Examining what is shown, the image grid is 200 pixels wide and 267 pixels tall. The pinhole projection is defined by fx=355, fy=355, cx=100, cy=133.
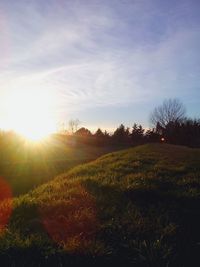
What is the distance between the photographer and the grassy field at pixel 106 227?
5480mm

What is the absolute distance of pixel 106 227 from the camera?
6867mm

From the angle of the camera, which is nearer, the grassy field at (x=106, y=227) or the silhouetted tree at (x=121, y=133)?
the grassy field at (x=106, y=227)

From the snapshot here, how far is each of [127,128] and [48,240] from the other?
3556 inches

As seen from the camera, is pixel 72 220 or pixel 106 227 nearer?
pixel 106 227

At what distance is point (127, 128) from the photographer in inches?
3777

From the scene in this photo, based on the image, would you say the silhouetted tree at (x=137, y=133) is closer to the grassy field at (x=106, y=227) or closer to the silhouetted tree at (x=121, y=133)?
the silhouetted tree at (x=121, y=133)

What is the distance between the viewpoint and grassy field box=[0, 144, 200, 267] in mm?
5480

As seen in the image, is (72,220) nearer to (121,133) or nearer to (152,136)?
(152,136)

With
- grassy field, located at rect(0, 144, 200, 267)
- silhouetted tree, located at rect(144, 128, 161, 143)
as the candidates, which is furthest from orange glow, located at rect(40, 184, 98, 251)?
silhouetted tree, located at rect(144, 128, 161, 143)

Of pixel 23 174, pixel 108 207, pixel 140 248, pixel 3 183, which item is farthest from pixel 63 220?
pixel 23 174

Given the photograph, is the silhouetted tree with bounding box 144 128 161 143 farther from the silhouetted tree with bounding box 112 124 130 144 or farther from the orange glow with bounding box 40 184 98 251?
the orange glow with bounding box 40 184 98 251

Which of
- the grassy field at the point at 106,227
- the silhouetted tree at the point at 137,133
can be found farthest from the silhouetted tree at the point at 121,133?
the grassy field at the point at 106,227

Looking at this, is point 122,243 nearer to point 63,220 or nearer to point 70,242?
point 70,242

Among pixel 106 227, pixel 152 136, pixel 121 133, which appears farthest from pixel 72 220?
pixel 121 133
